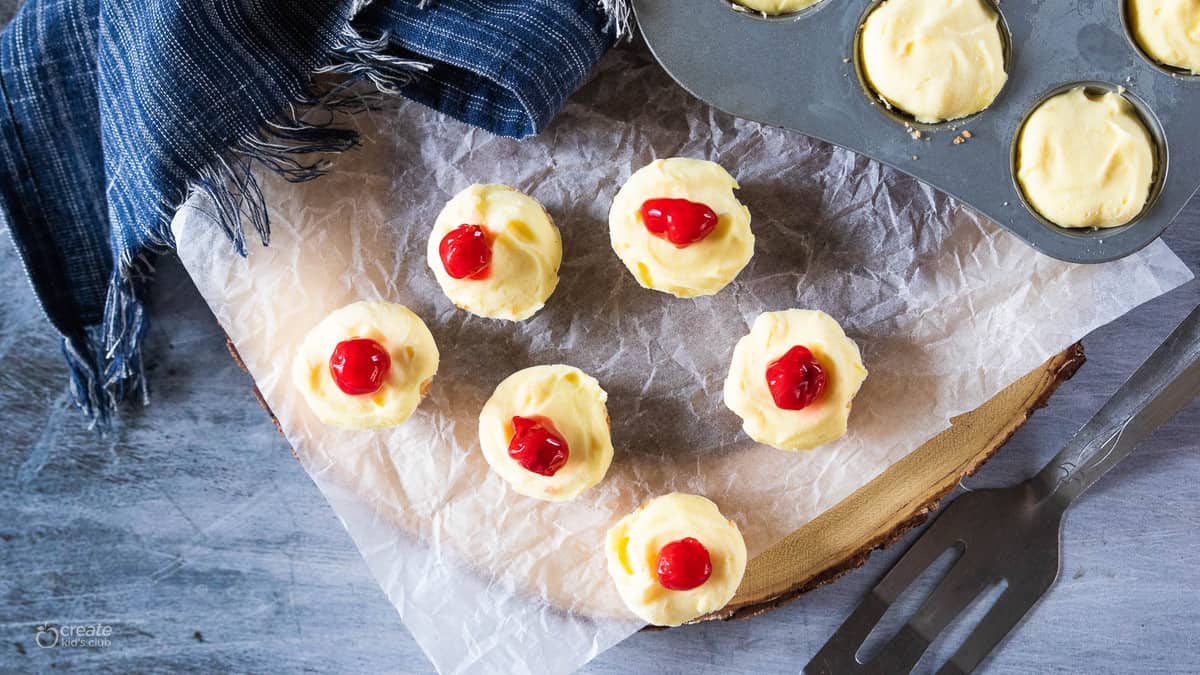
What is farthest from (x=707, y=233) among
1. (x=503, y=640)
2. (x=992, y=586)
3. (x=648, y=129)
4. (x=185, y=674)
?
(x=185, y=674)

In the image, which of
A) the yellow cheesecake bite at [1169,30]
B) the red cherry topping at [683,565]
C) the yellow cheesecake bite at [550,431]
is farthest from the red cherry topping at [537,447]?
the yellow cheesecake bite at [1169,30]

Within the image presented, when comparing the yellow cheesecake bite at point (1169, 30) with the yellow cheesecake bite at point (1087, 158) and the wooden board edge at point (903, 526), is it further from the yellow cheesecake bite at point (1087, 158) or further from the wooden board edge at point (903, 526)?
the wooden board edge at point (903, 526)

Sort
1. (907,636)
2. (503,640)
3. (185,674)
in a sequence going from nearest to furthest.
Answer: (503,640), (907,636), (185,674)

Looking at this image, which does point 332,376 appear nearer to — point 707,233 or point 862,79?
point 707,233

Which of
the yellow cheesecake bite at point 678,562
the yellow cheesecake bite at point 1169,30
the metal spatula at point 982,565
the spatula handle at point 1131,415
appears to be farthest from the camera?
the metal spatula at point 982,565

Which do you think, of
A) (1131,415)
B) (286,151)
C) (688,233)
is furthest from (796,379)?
(286,151)

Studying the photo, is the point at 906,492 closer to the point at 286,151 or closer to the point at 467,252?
the point at 467,252

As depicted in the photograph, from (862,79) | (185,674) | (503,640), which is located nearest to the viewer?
(862,79)
